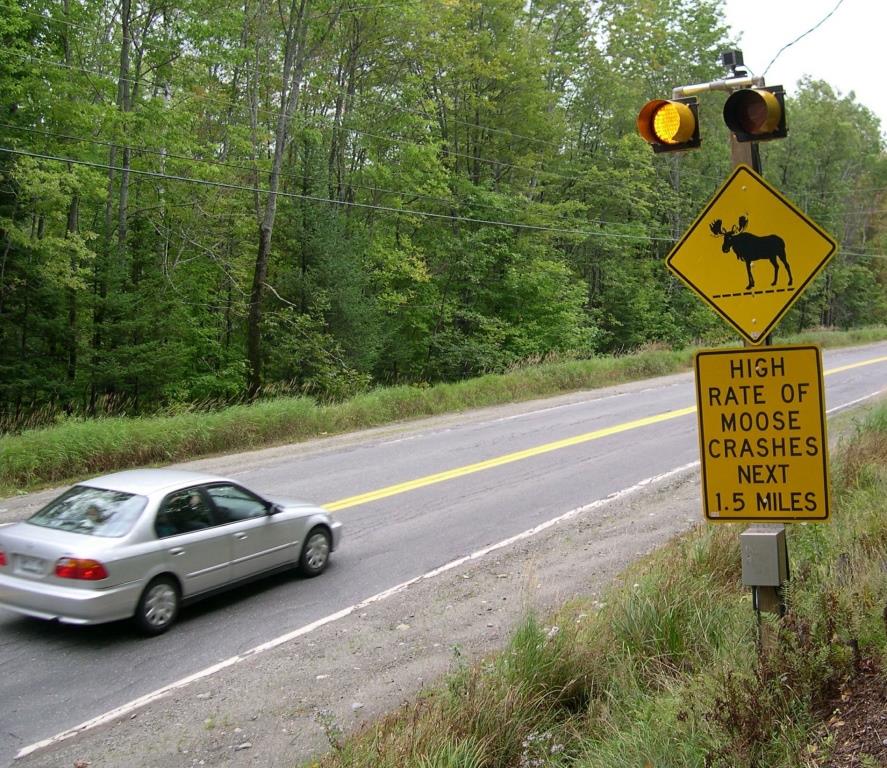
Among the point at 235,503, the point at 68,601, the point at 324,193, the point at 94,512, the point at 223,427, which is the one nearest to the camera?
the point at 68,601

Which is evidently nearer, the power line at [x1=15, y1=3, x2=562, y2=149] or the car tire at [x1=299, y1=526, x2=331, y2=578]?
the car tire at [x1=299, y1=526, x2=331, y2=578]

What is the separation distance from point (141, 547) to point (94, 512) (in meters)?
0.66

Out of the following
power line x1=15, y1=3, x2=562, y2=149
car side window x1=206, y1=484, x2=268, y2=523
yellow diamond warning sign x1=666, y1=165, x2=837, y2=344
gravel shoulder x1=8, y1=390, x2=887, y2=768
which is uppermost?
power line x1=15, y1=3, x2=562, y2=149

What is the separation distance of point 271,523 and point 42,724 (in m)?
3.11

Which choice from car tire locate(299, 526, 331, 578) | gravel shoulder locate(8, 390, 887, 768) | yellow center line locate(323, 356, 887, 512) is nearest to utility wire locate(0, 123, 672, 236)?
yellow center line locate(323, 356, 887, 512)

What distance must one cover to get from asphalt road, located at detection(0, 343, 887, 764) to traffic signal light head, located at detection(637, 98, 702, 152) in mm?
5057

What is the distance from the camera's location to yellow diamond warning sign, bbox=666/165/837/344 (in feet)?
16.0

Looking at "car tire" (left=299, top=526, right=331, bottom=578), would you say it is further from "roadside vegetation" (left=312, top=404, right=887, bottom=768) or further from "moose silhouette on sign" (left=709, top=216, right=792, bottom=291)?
"moose silhouette on sign" (left=709, top=216, right=792, bottom=291)

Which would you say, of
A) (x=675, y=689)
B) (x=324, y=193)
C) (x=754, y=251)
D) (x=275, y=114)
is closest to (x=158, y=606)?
(x=675, y=689)

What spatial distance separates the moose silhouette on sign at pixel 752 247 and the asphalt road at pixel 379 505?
492cm

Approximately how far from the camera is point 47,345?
76.2ft

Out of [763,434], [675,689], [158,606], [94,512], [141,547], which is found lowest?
A: [158,606]

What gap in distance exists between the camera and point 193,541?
7676 mm

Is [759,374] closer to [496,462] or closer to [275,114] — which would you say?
[496,462]
